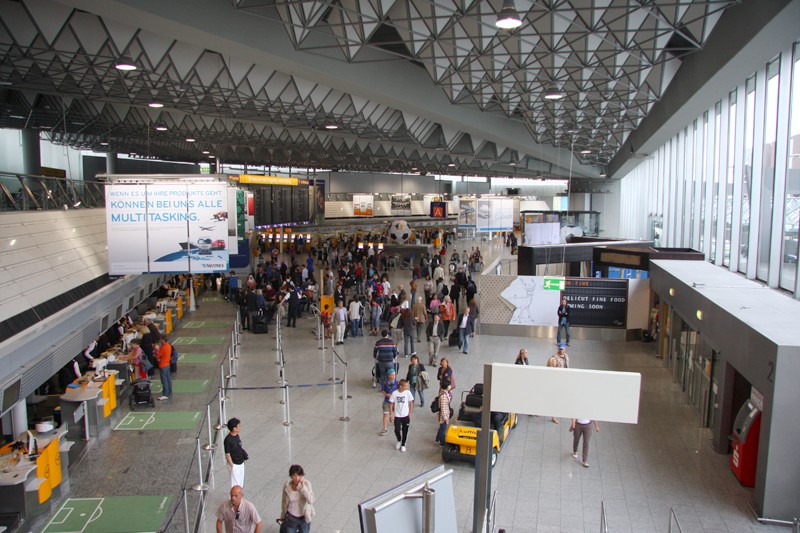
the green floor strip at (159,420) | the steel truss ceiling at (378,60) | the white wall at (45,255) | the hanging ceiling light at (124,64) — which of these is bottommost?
the green floor strip at (159,420)

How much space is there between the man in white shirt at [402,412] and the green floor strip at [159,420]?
378 cm

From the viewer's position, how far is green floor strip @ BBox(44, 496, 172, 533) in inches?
283

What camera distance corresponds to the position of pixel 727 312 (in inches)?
369

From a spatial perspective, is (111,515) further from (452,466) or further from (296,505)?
(452,466)

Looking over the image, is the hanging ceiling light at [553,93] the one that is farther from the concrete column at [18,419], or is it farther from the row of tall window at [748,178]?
the concrete column at [18,419]

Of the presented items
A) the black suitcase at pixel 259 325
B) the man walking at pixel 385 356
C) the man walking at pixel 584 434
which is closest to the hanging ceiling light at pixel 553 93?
the man walking at pixel 385 356

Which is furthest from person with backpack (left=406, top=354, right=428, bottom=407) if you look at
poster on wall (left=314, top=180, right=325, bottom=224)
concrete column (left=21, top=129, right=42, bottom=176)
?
poster on wall (left=314, top=180, right=325, bottom=224)

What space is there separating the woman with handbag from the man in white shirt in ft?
10.1

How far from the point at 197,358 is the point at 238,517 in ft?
34.7

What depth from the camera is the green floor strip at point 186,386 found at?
42.4 feet

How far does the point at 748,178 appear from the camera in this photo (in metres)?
16.1

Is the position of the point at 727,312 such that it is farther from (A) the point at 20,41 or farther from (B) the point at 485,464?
(A) the point at 20,41

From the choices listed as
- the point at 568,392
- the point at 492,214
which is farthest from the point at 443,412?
the point at 492,214

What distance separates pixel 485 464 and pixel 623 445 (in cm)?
516
